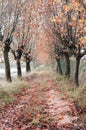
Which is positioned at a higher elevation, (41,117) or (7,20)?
(7,20)

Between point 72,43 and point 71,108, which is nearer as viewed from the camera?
point 71,108

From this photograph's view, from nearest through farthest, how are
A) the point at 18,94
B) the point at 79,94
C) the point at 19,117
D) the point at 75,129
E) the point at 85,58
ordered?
the point at 75,129 < the point at 19,117 < the point at 79,94 < the point at 18,94 < the point at 85,58

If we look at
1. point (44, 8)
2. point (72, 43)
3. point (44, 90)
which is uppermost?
point (44, 8)

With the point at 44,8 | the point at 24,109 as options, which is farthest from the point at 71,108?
the point at 44,8

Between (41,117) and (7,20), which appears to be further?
(7,20)

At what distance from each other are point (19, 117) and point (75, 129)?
2550mm

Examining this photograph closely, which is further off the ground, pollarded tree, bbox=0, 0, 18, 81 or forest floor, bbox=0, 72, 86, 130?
pollarded tree, bbox=0, 0, 18, 81

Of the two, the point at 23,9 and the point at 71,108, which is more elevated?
the point at 23,9

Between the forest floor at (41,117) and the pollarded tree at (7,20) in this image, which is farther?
the pollarded tree at (7,20)

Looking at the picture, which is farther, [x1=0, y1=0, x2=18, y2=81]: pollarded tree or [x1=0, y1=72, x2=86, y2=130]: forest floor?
[x1=0, y1=0, x2=18, y2=81]: pollarded tree

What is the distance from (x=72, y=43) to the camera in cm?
1720

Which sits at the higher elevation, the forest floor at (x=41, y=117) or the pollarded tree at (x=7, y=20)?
the pollarded tree at (x=7, y=20)

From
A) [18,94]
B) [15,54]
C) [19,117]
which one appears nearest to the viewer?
[19,117]

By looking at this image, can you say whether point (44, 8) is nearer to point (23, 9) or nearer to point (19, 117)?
point (23, 9)
